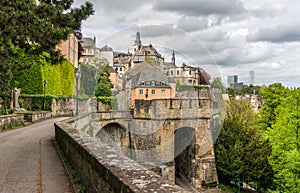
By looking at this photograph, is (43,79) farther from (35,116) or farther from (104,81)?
(104,81)

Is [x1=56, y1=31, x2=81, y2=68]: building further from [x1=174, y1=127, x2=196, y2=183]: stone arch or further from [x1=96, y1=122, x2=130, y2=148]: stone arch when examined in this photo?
[x1=174, y1=127, x2=196, y2=183]: stone arch

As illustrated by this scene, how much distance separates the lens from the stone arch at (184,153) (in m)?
24.2

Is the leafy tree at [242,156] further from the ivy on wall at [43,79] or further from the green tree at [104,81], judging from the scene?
the ivy on wall at [43,79]

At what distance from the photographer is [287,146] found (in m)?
23.4

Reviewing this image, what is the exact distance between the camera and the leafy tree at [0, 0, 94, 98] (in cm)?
1039

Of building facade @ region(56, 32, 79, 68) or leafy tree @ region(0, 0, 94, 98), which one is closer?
leafy tree @ region(0, 0, 94, 98)

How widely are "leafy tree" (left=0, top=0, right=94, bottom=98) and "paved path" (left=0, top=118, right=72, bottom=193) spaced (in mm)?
2851

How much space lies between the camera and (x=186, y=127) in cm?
2425

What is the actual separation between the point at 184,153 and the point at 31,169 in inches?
753

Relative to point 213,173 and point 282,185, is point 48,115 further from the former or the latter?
point 282,185

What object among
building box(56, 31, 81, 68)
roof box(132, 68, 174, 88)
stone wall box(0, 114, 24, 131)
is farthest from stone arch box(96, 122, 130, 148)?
building box(56, 31, 81, 68)

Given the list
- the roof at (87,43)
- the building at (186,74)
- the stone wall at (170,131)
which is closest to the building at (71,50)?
the roof at (87,43)

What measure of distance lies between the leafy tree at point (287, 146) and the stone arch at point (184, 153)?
5672 mm

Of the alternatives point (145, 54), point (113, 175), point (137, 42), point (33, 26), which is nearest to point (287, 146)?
point (145, 54)
